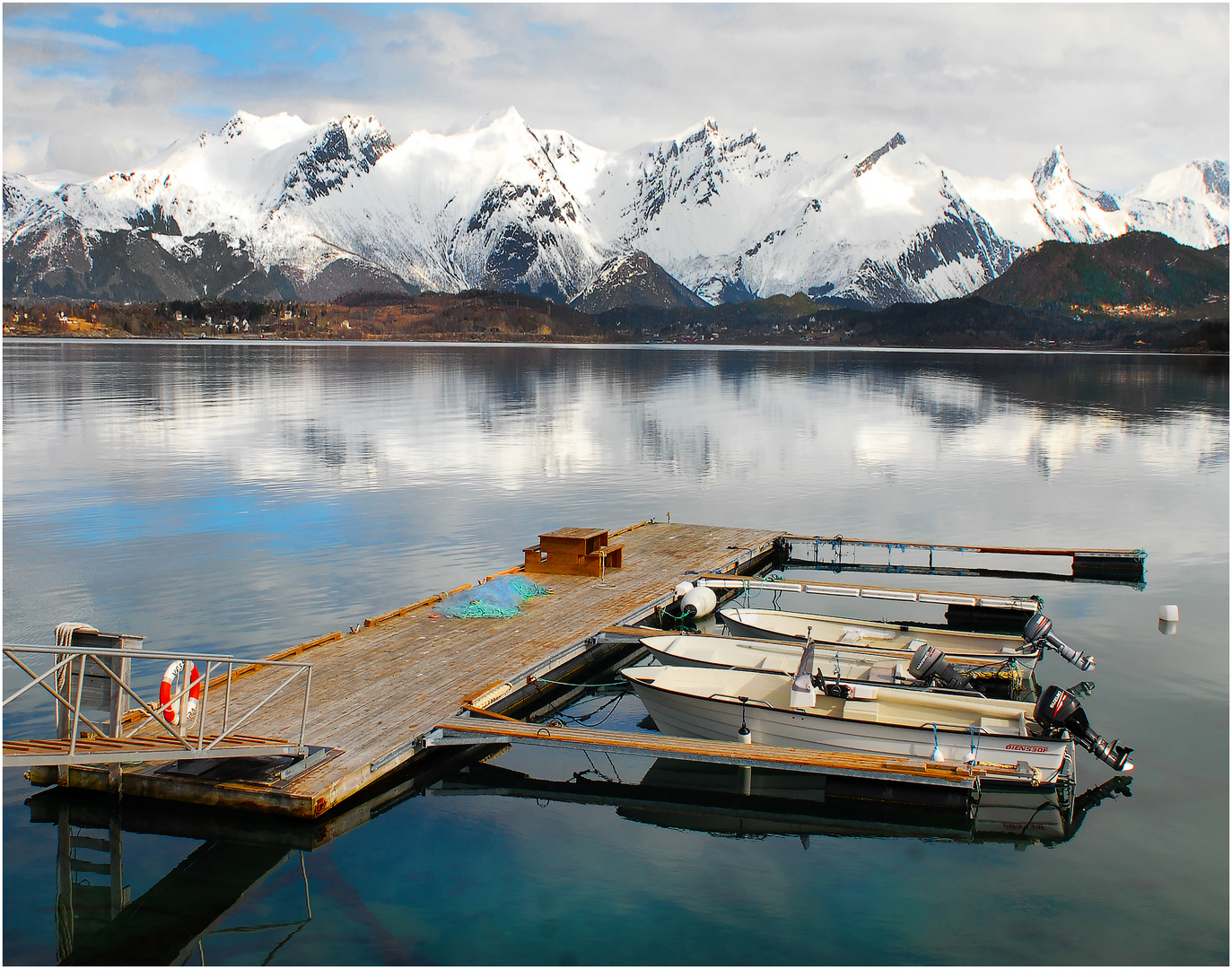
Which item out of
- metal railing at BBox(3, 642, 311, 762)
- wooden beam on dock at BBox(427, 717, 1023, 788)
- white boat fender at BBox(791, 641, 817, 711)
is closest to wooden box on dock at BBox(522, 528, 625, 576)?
white boat fender at BBox(791, 641, 817, 711)

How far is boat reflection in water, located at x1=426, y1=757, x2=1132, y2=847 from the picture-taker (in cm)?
1695

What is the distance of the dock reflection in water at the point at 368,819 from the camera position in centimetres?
1388

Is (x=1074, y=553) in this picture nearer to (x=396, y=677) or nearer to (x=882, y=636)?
(x=882, y=636)

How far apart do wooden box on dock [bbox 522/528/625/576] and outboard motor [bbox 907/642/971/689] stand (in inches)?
427

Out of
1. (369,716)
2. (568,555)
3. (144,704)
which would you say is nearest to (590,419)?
(568,555)

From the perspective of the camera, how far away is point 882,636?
2448 centimetres

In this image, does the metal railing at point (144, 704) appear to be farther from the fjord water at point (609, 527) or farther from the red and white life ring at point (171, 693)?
the fjord water at point (609, 527)

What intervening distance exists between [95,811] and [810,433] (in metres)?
65.6

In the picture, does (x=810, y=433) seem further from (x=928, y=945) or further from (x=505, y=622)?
(x=928, y=945)

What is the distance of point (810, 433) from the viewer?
254 feet

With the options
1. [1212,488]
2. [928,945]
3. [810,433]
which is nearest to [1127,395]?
[810,433]

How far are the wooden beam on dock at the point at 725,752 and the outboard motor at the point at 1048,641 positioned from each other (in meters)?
6.37

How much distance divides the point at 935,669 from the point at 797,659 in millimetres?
2842

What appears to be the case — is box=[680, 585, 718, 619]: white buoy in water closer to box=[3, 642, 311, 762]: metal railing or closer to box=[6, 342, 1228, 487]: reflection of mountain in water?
box=[3, 642, 311, 762]: metal railing
